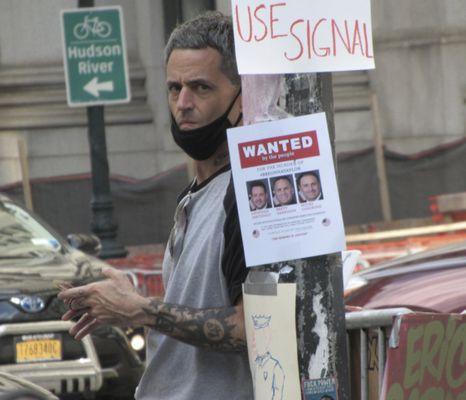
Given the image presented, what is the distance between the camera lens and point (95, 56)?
50.9 feet

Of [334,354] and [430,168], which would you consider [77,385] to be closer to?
[334,354]

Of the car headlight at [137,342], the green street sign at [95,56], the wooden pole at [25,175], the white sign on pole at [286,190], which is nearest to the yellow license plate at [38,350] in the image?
the car headlight at [137,342]

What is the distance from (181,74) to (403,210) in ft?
61.3

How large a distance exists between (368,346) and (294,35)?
87cm

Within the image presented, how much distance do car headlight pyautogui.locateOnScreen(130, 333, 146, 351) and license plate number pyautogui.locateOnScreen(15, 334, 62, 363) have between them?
2.36ft

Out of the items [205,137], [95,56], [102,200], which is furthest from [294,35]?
[102,200]

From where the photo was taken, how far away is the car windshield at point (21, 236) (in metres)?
10.3

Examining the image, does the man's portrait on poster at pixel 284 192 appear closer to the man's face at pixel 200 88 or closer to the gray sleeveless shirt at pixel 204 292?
the gray sleeveless shirt at pixel 204 292

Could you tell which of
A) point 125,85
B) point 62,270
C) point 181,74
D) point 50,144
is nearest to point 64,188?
point 50,144

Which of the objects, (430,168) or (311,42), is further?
(430,168)

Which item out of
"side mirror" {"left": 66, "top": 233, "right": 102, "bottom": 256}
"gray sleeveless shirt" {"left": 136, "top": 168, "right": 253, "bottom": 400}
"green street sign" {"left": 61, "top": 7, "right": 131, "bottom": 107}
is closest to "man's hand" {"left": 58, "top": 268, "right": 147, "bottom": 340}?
"gray sleeveless shirt" {"left": 136, "top": 168, "right": 253, "bottom": 400}

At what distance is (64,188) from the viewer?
71.7ft

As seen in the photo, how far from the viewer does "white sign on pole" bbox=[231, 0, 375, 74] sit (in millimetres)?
3912

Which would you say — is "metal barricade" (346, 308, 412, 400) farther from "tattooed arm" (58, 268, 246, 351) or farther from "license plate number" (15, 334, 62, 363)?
"license plate number" (15, 334, 62, 363)
